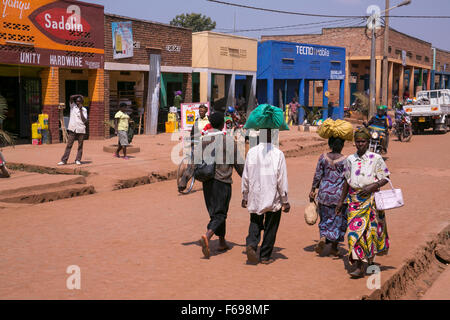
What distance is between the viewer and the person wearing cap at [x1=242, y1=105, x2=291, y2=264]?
5.95 meters

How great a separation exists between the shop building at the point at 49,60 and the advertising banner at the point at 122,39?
0.74 metres

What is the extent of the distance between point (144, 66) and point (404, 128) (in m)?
11.2

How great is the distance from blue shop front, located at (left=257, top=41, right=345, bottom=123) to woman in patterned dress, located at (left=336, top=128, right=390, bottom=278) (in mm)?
22980

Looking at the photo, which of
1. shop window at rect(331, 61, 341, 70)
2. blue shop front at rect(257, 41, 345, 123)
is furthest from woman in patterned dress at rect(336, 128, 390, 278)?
shop window at rect(331, 61, 341, 70)

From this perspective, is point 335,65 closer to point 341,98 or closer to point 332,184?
point 341,98

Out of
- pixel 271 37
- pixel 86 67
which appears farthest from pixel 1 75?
pixel 271 37

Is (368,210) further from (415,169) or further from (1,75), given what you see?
(1,75)

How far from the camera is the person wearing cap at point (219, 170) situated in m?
6.38

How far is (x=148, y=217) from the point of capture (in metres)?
8.65

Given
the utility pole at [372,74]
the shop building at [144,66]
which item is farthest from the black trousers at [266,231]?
the utility pole at [372,74]

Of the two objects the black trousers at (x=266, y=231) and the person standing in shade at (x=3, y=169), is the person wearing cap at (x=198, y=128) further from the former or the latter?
the black trousers at (x=266, y=231)

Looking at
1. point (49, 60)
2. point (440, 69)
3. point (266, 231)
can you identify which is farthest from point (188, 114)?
point (440, 69)

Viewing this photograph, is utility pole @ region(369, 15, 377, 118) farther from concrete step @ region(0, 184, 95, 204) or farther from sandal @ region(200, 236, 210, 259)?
sandal @ region(200, 236, 210, 259)
